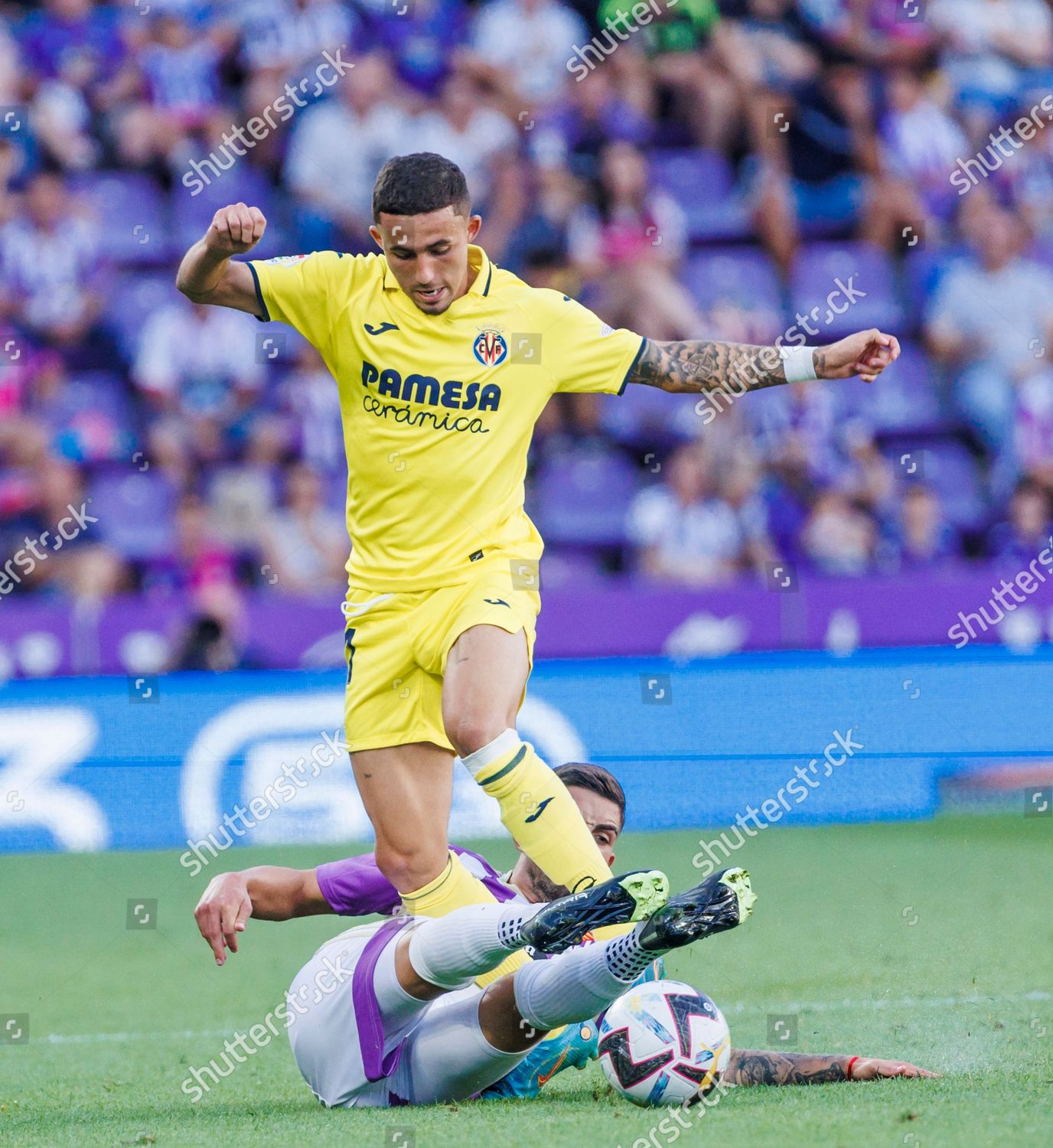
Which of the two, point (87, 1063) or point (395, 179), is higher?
point (395, 179)

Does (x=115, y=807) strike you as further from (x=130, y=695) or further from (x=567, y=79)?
(x=567, y=79)

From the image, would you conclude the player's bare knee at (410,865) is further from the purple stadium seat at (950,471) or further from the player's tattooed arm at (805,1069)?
the purple stadium seat at (950,471)

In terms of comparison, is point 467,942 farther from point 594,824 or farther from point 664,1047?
point 594,824

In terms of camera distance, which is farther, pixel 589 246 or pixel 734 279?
pixel 734 279

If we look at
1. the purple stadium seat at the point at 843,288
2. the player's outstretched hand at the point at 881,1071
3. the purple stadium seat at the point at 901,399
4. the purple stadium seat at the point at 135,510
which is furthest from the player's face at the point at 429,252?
the purple stadium seat at the point at 843,288

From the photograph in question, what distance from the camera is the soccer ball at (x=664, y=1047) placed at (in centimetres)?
411

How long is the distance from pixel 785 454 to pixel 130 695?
452 cm

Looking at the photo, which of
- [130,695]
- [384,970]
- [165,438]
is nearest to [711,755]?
[130,695]

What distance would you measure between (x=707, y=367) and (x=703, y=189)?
328 inches

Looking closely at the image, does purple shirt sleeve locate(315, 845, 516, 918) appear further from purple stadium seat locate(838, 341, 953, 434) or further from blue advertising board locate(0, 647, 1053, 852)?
purple stadium seat locate(838, 341, 953, 434)

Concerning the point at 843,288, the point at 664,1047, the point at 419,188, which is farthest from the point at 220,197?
the point at 664,1047

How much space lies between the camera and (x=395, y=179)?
465 cm

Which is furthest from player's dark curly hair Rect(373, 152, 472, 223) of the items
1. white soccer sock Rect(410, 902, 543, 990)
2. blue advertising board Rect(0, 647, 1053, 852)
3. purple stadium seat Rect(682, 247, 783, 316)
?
purple stadium seat Rect(682, 247, 783, 316)

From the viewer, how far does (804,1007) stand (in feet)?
18.4
